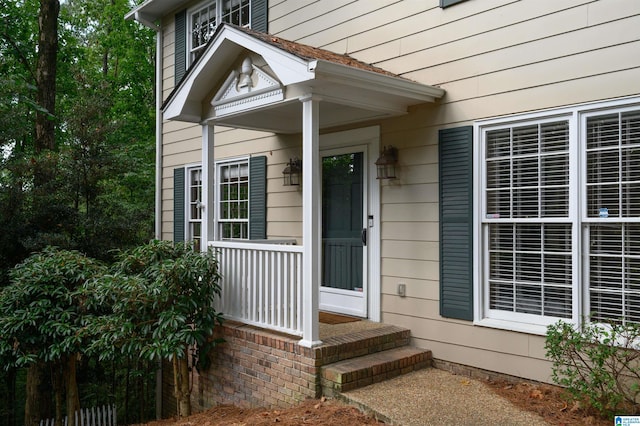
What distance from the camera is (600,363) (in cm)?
352

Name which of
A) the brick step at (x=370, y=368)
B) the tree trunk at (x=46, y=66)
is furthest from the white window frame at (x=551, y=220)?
the tree trunk at (x=46, y=66)

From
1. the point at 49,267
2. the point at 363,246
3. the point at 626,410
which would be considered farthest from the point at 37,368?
the point at 626,410

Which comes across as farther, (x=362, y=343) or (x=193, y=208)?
(x=193, y=208)

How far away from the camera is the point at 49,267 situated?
5566 millimetres

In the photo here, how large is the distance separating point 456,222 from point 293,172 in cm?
250

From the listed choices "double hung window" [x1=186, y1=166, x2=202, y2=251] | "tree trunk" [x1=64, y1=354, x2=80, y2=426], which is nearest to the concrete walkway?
"tree trunk" [x1=64, y1=354, x2=80, y2=426]

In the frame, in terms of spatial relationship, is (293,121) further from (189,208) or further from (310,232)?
(189,208)

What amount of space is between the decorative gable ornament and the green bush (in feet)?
10.1

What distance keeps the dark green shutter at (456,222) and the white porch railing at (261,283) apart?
139 centimetres

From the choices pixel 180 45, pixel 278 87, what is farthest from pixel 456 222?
pixel 180 45

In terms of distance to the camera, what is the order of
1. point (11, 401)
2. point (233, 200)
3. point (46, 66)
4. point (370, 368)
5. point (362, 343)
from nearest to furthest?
1. point (370, 368)
2. point (362, 343)
3. point (233, 200)
4. point (46, 66)
5. point (11, 401)

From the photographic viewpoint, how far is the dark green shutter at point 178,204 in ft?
28.4

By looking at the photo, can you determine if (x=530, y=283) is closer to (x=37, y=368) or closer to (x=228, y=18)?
(x=228, y=18)

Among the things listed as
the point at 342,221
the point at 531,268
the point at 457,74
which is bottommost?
the point at 531,268
